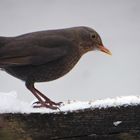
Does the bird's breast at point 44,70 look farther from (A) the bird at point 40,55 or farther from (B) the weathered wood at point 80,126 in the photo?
(B) the weathered wood at point 80,126

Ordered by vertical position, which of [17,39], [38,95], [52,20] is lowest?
[38,95]

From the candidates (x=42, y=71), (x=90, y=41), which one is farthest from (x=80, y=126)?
(x=90, y=41)

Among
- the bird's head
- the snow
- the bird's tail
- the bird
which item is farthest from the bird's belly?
the snow

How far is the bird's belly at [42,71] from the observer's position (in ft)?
9.64

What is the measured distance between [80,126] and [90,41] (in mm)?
1528

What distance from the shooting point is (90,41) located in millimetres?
3389

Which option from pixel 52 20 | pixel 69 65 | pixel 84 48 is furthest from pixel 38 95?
pixel 52 20

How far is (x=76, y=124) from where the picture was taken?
6.32 feet

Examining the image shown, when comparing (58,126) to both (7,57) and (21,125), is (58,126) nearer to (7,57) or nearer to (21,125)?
(21,125)

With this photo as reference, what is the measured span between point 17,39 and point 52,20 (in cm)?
100

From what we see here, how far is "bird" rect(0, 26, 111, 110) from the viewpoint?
2895 millimetres

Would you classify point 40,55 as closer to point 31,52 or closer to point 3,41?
point 31,52

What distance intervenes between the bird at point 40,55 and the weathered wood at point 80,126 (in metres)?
0.82

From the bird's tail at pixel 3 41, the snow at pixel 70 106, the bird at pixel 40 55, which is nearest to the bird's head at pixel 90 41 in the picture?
the bird at pixel 40 55
